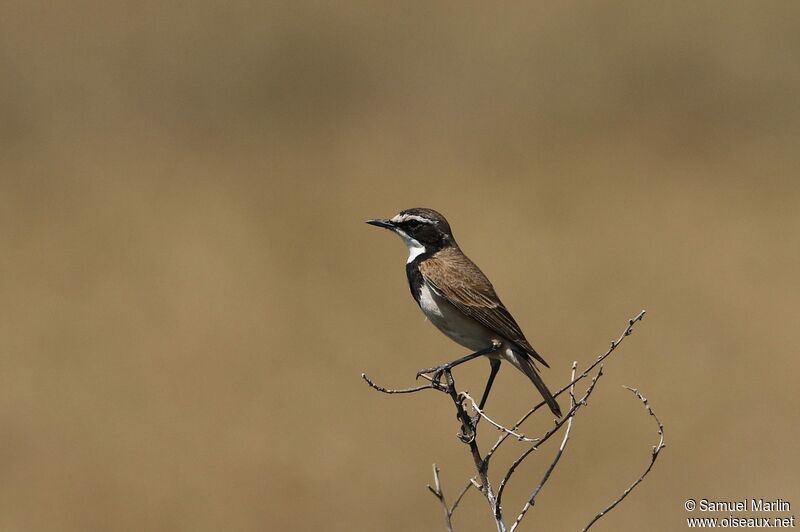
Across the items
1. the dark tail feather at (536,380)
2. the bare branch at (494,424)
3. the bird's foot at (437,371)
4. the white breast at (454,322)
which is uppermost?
the white breast at (454,322)

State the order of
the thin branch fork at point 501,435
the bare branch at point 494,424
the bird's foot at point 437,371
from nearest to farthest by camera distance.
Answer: the thin branch fork at point 501,435
the bare branch at point 494,424
the bird's foot at point 437,371

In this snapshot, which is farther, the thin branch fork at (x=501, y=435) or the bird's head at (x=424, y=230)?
the bird's head at (x=424, y=230)

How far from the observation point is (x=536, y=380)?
24.1 feet

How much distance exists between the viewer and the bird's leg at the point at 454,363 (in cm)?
682

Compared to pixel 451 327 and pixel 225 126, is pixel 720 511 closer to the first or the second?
pixel 451 327

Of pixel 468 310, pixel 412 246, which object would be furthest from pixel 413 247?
pixel 468 310

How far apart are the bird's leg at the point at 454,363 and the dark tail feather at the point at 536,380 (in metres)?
0.17

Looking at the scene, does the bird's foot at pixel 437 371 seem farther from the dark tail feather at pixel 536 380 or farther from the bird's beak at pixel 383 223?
the bird's beak at pixel 383 223

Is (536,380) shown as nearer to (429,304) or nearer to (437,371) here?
(437,371)

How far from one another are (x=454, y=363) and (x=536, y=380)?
617mm

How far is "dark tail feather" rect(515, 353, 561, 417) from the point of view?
7.04m

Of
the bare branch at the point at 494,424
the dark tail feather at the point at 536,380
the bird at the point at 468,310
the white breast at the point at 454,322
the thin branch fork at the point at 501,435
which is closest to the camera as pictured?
the thin branch fork at the point at 501,435

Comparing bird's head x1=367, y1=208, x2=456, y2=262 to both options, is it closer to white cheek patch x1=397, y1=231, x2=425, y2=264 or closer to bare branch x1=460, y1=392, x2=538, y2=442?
white cheek patch x1=397, y1=231, x2=425, y2=264

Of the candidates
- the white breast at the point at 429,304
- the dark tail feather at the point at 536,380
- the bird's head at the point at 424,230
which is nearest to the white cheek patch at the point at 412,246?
the bird's head at the point at 424,230
